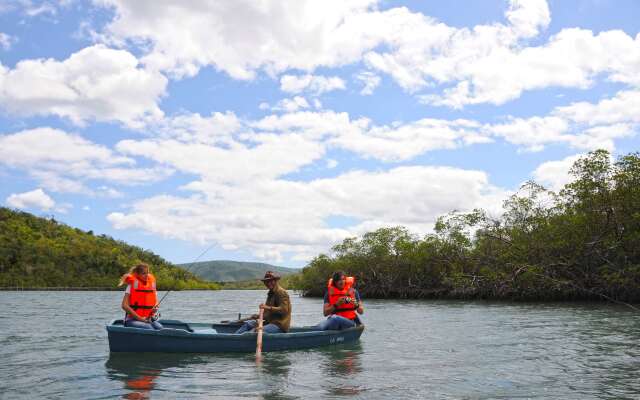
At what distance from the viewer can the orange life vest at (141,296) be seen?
12055 millimetres

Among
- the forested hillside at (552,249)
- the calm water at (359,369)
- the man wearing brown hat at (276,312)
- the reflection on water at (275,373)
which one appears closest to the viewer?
the reflection on water at (275,373)

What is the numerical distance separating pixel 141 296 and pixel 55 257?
10645 cm

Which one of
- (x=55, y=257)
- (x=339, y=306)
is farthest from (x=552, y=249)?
(x=55, y=257)

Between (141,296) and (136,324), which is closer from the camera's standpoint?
(136,324)

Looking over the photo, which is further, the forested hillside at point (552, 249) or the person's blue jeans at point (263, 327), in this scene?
the forested hillside at point (552, 249)

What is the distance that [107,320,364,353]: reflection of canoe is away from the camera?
1178 cm

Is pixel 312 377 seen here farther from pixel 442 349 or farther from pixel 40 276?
pixel 40 276

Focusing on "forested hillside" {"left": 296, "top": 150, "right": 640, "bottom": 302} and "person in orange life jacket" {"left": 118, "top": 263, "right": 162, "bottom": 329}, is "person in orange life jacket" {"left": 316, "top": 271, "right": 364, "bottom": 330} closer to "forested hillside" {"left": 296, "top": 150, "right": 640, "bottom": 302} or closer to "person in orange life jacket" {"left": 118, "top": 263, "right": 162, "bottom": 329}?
"person in orange life jacket" {"left": 118, "top": 263, "right": 162, "bottom": 329}

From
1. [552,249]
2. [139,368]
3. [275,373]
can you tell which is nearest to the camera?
[275,373]

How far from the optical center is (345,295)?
1458 centimetres

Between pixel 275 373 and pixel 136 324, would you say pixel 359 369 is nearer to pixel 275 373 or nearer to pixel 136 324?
pixel 275 373

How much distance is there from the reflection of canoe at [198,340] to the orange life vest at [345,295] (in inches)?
32.6

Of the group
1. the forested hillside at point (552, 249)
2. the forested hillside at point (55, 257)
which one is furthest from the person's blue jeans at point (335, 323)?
the forested hillside at point (55, 257)

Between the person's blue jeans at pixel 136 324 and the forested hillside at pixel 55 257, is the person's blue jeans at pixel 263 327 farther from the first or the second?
the forested hillside at pixel 55 257
